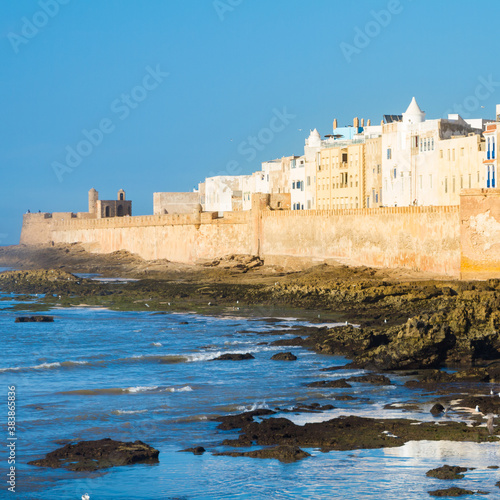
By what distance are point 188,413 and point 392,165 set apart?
1313 inches

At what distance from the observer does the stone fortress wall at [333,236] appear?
1273 inches

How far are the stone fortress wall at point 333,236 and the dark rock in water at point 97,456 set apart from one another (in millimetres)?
22530

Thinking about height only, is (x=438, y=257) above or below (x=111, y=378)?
above

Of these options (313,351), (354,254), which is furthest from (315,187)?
(313,351)

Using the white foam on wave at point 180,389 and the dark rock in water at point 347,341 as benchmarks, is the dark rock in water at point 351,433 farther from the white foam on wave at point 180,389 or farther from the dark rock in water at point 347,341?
the dark rock in water at point 347,341

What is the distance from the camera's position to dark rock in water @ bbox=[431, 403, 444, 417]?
13.4 m

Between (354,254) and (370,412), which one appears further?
(354,254)

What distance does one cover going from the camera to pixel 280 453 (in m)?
11.5

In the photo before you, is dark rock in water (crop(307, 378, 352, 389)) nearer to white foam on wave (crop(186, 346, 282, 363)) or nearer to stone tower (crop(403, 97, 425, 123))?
white foam on wave (crop(186, 346, 282, 363))

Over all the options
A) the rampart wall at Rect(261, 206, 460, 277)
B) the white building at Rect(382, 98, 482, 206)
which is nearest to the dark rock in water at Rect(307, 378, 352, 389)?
the rampart wall at Rect(261, 206, 460, 277)

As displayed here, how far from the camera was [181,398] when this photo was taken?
15750 mm

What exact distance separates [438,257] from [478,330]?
15.8 metres

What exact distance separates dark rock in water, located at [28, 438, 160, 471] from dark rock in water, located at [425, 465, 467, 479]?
3.60 m

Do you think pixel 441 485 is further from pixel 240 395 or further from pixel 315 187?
pixel 315 187
